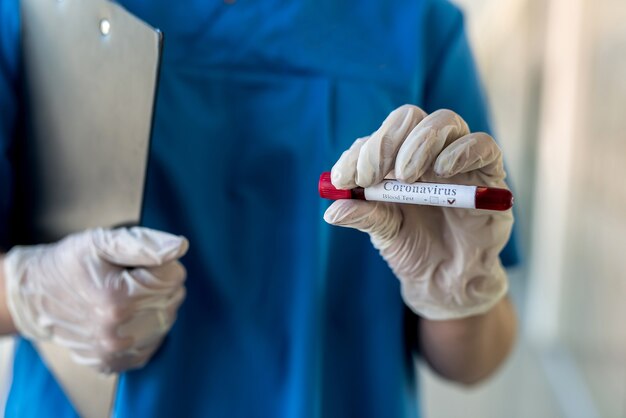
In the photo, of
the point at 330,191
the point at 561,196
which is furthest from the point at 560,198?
the point at 330,191

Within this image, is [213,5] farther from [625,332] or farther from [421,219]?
[625,332]

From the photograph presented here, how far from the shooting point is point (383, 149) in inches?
14.4

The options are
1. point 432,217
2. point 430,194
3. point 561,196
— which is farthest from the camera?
point 561,196

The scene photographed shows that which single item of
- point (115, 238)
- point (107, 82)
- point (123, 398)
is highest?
point (107, 82)

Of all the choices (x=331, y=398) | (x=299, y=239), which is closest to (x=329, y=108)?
A: (x=299, y=239)

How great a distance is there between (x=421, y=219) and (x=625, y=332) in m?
0.43

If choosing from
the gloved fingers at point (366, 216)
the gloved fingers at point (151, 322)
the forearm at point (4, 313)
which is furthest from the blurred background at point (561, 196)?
the forearm at point (4, 313)

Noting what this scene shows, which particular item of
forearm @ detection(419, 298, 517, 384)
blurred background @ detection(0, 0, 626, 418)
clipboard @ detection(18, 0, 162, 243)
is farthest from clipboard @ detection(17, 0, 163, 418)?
forearm @ detection(419, 298, 517, 384)

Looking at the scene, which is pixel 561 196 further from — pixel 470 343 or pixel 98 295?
pixel 98 295

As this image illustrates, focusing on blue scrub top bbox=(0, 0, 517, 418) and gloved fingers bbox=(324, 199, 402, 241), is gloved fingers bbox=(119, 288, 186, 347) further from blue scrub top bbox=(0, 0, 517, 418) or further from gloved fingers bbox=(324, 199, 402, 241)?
gloved fingers bbox=(324, 199, 402, 241)

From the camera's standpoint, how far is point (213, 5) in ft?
1.76

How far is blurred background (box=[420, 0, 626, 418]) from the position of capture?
0.78m

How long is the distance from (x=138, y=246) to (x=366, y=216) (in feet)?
0.70

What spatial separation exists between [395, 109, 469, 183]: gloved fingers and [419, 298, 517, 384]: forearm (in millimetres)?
265
